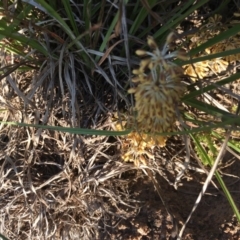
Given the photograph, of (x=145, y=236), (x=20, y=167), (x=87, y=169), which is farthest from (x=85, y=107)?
(x=145, y=236)

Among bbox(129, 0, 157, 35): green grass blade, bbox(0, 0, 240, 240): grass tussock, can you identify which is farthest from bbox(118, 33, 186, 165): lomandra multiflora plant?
bbox(129, 0, 157, 35): green grass blade

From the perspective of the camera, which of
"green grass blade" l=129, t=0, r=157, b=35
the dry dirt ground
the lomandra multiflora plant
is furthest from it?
the dry dirt ground

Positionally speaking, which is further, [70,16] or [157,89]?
[70,16]

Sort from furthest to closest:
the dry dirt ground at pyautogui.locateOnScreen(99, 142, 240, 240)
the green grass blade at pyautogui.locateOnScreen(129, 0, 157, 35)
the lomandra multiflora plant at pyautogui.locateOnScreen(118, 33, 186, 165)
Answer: the dry dirt ground at pyautogui.locateOnScreen(99, 142, 240, 240)
the green grass blade at pyautogui.locateOnScreen(129, 0, 157, 35)
the lomandra multiflora plant at pyautogui.locateOnScreen(118, 33, 186, 165)

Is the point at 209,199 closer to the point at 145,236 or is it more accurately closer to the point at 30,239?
the point at 145,236

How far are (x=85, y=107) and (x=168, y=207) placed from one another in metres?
0.37

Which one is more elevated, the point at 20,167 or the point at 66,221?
the point at 20,167

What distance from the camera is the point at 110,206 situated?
4.17 ft

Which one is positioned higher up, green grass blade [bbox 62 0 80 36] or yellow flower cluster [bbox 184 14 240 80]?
green grass blade [bbox 62 0 80 36]

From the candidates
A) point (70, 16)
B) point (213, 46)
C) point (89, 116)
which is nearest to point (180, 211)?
point (89, 116)

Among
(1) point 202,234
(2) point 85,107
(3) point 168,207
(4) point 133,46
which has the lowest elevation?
(1) point 202,234

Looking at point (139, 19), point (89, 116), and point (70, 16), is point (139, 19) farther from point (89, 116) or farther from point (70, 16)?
point (89, 116)

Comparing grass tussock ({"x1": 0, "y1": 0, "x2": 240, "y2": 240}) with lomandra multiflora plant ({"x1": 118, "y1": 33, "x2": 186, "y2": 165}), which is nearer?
lomandra multiflora plant ({"x1": 118, "y1": 33, "x2": 186, "y2": 165})

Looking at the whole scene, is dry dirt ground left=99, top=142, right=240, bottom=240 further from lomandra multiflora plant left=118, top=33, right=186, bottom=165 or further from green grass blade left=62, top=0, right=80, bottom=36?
green grass blade left=62, top=0, right=80, bottom=36
